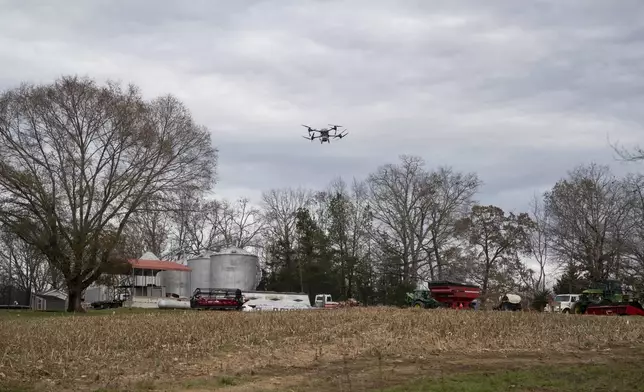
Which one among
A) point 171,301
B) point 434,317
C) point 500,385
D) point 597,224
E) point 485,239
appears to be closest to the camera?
point 500,385

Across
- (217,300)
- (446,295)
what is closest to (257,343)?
(217,300)

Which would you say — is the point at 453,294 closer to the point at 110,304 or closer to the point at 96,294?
the point at 110,304

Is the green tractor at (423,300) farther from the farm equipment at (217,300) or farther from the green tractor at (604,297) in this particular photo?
the farm equipment at (217,300)

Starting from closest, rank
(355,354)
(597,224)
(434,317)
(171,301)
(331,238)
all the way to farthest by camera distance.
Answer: (355,354) < (434,317) < (171,301) < (597,224) < (331,238)

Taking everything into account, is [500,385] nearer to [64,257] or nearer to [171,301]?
[64,257]

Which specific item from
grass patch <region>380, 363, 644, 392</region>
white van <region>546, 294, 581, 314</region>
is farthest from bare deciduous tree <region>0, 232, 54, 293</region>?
grass patch <region>380, 363, 644, 392</region>

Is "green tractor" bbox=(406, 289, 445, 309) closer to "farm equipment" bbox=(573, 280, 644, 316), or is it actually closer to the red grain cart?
the red grain cart

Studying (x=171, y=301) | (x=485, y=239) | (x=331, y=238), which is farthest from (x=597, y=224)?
(x=171, y=301)

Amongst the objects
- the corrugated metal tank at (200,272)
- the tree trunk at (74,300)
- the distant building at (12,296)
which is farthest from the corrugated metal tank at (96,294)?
the tree trunk at (74,300)

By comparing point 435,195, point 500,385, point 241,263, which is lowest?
point 500,385
